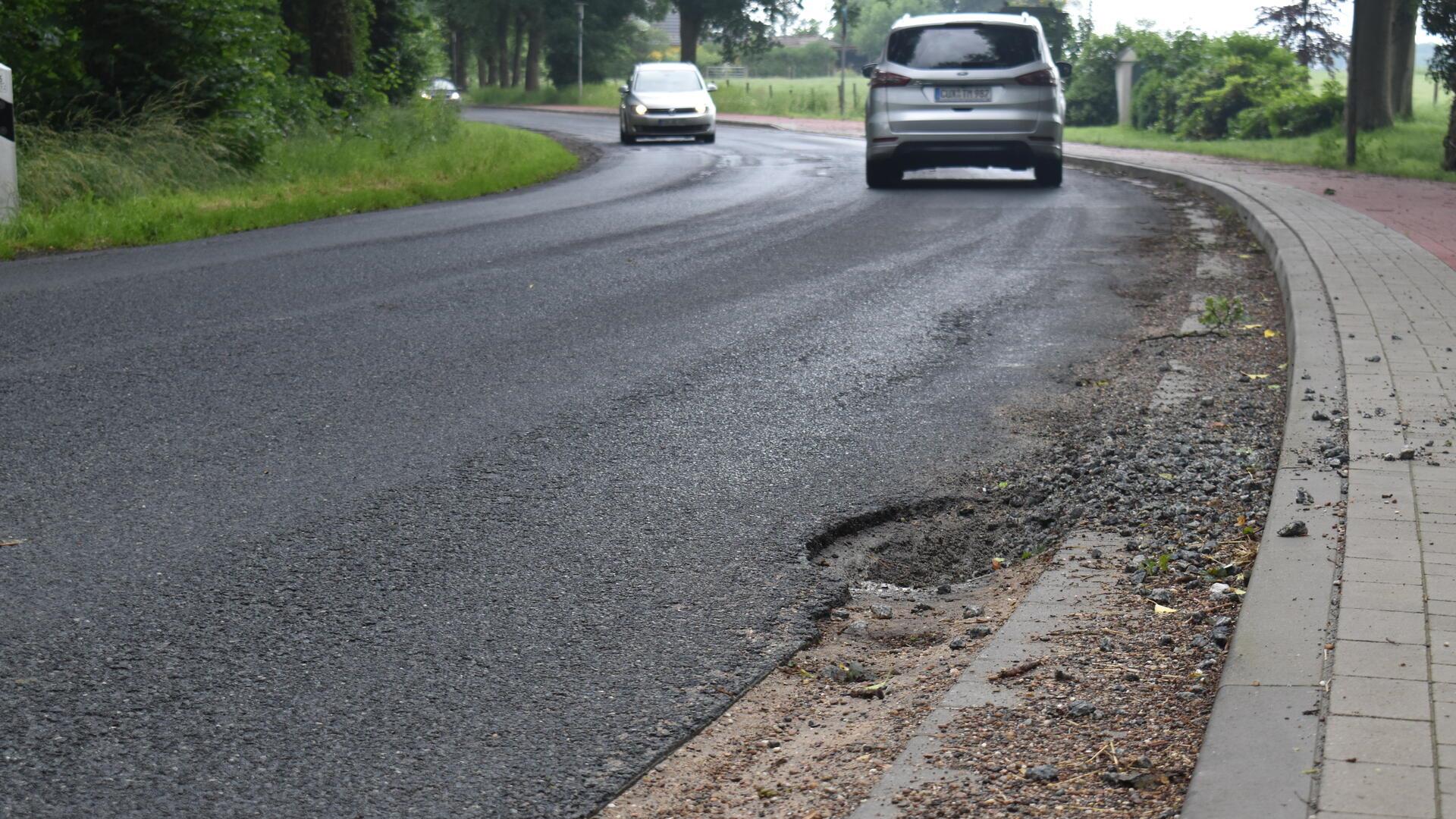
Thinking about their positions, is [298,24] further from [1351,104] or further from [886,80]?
[1351,104]

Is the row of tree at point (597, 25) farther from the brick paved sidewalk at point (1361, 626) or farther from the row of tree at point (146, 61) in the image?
the brick paved sidewalk at point (1361, 626)

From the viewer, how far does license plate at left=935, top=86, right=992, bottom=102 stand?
16.8 m

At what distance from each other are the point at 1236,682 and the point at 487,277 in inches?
294


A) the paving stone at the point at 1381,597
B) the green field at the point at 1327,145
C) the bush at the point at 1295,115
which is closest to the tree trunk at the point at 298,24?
the green field at the point at 1327,145

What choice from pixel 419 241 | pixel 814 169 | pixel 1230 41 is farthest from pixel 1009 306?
pixel 1230 41

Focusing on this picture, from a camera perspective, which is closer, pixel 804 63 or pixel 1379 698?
pixel 1379 698

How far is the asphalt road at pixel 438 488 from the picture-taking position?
3.15 metres

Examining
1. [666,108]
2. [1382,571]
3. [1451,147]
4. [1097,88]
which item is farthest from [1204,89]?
[1382,571]

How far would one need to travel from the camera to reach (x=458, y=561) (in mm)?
4301

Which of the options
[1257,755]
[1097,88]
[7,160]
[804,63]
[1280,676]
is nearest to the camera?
[1257,755]

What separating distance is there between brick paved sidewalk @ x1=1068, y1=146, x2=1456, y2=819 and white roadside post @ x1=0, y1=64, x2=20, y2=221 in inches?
376

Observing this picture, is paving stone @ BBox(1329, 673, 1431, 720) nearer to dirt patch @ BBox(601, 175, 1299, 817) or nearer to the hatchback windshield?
dirt patch @ BBox(601, 175, 1299, 817)

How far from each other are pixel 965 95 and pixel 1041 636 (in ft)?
45.4

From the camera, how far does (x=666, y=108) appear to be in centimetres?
3112
